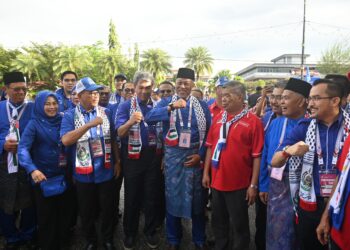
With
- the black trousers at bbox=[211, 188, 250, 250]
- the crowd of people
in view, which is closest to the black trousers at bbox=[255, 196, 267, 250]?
the crowd of people

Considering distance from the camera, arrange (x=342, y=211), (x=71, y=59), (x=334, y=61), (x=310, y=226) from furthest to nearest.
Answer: (x=71, y=59), (x=334, y=61), (x=310, y=226), (x=342, y=211)

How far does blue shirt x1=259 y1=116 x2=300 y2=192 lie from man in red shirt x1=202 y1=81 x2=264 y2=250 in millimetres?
63

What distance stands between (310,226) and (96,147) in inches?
95.1

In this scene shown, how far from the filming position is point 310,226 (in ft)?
7.71

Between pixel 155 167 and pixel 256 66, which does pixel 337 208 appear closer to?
pixel 155 167

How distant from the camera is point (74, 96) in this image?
434cm

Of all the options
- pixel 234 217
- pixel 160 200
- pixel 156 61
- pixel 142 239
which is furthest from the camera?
pixel 156 61

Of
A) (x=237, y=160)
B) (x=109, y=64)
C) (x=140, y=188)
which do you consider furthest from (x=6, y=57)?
(x=237, y=160)

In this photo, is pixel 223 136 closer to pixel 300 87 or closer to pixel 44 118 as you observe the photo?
pixel 300 87

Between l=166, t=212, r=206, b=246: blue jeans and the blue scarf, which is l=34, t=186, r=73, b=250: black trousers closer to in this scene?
the blue scarf

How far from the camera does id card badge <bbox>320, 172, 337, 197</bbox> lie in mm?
2207

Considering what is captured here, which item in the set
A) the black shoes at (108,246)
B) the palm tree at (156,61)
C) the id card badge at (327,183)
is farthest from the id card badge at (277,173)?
the palm tree at (156,61)

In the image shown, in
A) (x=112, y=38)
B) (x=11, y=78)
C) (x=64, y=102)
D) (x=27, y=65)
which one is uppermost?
(x=112, y=38)

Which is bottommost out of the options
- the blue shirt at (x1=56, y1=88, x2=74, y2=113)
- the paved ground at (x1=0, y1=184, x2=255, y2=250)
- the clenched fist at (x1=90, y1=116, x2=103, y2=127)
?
the paved ground at (x1=0, y1=184, x2=255, y2=250)
